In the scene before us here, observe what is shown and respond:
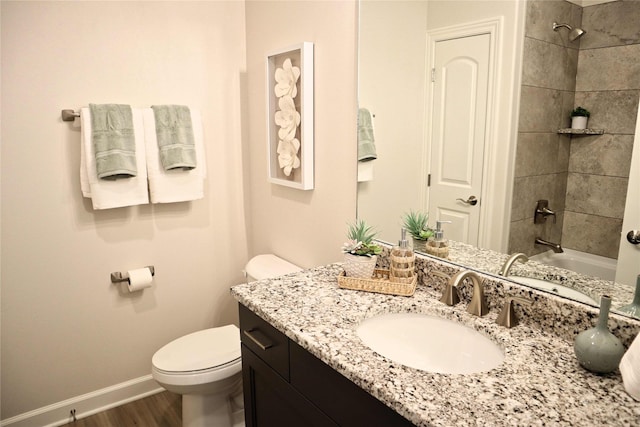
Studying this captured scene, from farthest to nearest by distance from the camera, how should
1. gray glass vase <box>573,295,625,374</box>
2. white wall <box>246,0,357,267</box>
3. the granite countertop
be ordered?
1. white wall <box>246,0,357,267</box>
2. gray glass vase <box>573,295,625,374</box>
3. the granite countertop

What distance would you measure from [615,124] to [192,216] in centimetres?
200

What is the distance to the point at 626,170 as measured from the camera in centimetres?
114

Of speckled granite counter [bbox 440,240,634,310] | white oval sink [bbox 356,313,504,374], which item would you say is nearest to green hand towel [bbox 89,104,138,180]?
white oval sink [bbox 356,313,504,374]

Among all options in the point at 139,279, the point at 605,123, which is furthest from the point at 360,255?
the point at 139,279

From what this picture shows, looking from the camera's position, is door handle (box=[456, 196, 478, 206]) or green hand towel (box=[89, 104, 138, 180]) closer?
door handle (box=[456, 196, 478, 206])

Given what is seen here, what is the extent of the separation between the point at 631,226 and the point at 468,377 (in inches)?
21.9

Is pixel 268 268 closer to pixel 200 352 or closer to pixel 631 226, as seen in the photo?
pixel 200 352

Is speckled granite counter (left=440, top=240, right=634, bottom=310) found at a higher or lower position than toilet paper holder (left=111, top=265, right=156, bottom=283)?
higher

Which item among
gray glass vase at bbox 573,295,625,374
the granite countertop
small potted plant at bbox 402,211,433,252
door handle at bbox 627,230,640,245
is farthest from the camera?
small potted plant at bbox 402,211,433,252

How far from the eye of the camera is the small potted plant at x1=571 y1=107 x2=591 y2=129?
1198mm

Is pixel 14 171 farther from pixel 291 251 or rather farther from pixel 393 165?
pixel 393 165

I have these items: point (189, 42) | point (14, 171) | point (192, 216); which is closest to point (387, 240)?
point (192, 216)

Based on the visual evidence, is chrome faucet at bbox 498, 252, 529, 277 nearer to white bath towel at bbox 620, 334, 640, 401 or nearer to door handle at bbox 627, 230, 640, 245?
door handle at bbox 627, 230, 640, 245

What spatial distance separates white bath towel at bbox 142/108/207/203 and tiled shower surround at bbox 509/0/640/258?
5.22 ft
